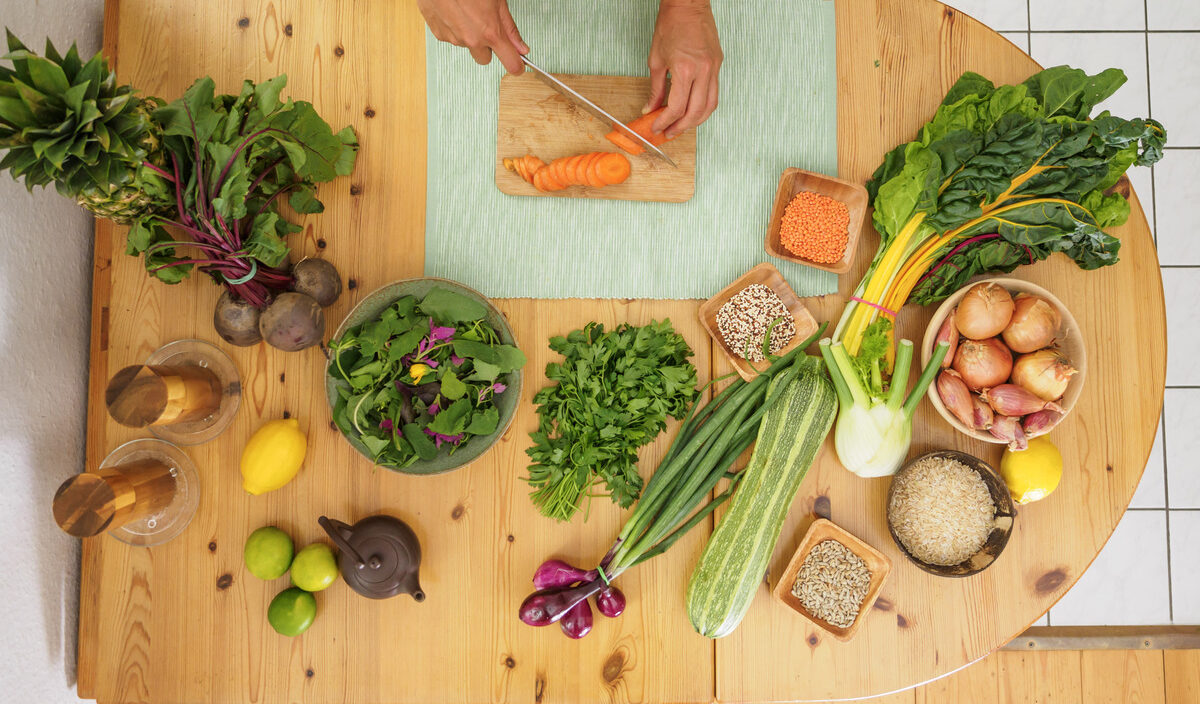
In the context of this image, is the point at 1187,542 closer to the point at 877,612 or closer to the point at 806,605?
the point at 877,612

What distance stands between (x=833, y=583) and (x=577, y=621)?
48cm

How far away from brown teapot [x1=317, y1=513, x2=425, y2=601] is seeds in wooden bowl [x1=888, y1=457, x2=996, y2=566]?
2.88 feet

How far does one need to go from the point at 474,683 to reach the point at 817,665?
25.3 inches

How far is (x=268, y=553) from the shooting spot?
3.83ft

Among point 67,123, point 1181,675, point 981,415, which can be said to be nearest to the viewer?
point 67,123

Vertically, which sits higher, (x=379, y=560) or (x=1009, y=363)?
(x=1009, y=363)

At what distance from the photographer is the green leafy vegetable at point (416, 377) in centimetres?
110

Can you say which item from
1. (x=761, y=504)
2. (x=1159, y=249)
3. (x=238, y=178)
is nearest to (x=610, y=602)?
(x=761, y=504)

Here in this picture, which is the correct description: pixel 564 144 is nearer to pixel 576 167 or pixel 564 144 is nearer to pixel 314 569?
pixel 576 167

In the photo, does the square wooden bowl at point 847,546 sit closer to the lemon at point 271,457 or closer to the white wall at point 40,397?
the lemon at point 271,457

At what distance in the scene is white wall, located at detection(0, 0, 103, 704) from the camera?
1.13 meters

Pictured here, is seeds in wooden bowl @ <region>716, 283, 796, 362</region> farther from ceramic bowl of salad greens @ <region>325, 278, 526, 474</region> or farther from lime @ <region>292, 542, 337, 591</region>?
lime @ <region>292, 542, 337, 591</region>

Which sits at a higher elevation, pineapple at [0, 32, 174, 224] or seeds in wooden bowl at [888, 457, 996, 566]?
pineapple at [0, 32, 174, 224]

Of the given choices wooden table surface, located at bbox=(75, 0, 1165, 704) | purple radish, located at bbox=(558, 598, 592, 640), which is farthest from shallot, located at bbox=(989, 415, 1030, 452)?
purple radish, located at bbox=(558, 598, 592, 640)
